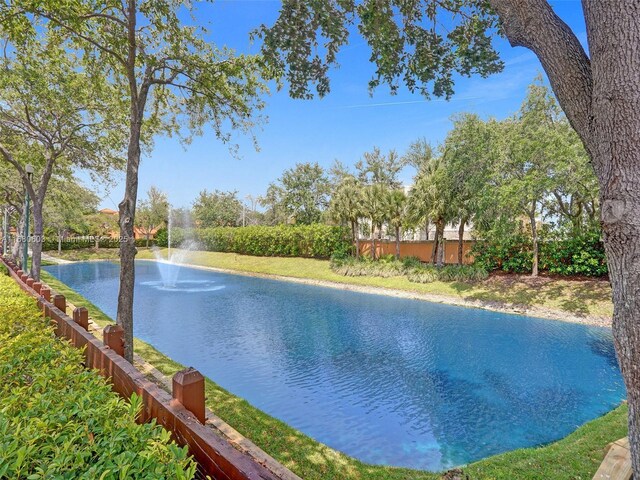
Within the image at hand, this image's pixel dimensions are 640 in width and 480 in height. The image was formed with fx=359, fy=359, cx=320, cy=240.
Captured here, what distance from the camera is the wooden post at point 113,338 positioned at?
10.6 feet

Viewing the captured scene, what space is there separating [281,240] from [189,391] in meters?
29.2

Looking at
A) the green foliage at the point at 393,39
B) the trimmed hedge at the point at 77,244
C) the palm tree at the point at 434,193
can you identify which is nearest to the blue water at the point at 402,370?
the green foliage at the point at 393,39

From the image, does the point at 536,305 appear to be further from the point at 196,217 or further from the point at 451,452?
the point at 196,217

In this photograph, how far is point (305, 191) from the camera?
38.7 m

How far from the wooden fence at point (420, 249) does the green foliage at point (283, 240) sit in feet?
8.42

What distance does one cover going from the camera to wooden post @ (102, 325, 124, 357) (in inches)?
127

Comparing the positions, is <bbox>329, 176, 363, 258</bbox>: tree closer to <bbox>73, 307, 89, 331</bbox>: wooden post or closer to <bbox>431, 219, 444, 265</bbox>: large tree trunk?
<bbox>431, 219, 444, 265</bbox>: large tree trunk

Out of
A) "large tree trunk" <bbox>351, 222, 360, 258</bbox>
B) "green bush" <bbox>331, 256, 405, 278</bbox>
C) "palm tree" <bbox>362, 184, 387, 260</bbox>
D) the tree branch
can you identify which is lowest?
"green bush" <bbox>331, 256, 405, 278</bbox>

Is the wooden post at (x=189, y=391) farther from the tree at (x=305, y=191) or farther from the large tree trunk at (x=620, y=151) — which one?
the tree at (x=305, y=191)

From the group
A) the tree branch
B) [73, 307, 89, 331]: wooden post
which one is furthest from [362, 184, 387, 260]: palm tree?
the tree branch

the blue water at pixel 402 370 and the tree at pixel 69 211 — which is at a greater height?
the tree at pixel 69 211

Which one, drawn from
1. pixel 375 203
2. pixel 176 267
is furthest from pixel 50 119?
pixel 176 267

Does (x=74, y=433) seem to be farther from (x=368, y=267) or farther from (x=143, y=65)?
(x=368, y=267)

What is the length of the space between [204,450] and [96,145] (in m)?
15.2
